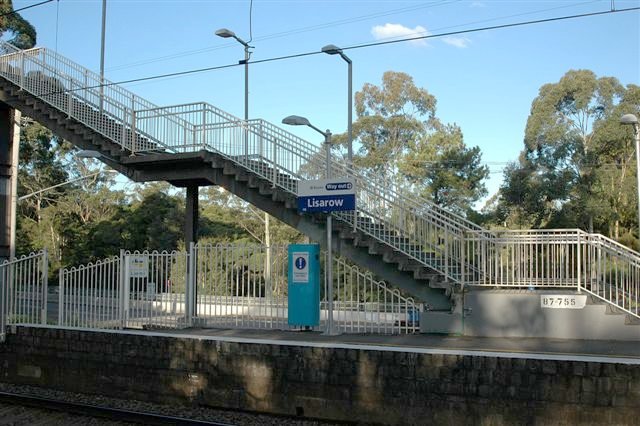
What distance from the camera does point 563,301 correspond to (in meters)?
12.1

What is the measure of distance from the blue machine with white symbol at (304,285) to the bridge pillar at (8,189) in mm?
9249

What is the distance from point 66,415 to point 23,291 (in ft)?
14.6

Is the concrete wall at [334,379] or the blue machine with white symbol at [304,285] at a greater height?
the blue machine with white symbol at [304,285]

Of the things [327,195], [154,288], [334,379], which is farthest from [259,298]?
[334,379]

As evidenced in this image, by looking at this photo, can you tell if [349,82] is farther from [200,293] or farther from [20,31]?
[20,31]

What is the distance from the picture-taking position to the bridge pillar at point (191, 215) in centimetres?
1702

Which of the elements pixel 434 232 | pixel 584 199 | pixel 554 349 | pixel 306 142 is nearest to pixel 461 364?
pixel 554 349

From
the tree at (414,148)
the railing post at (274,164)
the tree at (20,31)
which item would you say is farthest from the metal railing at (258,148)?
the tree at (414,148)

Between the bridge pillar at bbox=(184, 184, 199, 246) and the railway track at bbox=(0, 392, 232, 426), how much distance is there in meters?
6.41

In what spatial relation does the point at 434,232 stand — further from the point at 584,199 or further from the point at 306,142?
the point at 584,199

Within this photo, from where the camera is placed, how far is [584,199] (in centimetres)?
3150

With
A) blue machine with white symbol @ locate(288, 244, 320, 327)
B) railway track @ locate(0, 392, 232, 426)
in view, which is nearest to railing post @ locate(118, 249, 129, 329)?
railway track @ locate(0, 392, 232, 426)

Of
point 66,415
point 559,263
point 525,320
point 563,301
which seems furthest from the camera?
point 559,263

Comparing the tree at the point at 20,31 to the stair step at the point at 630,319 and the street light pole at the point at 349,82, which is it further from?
the stair step at the point at 630,319
